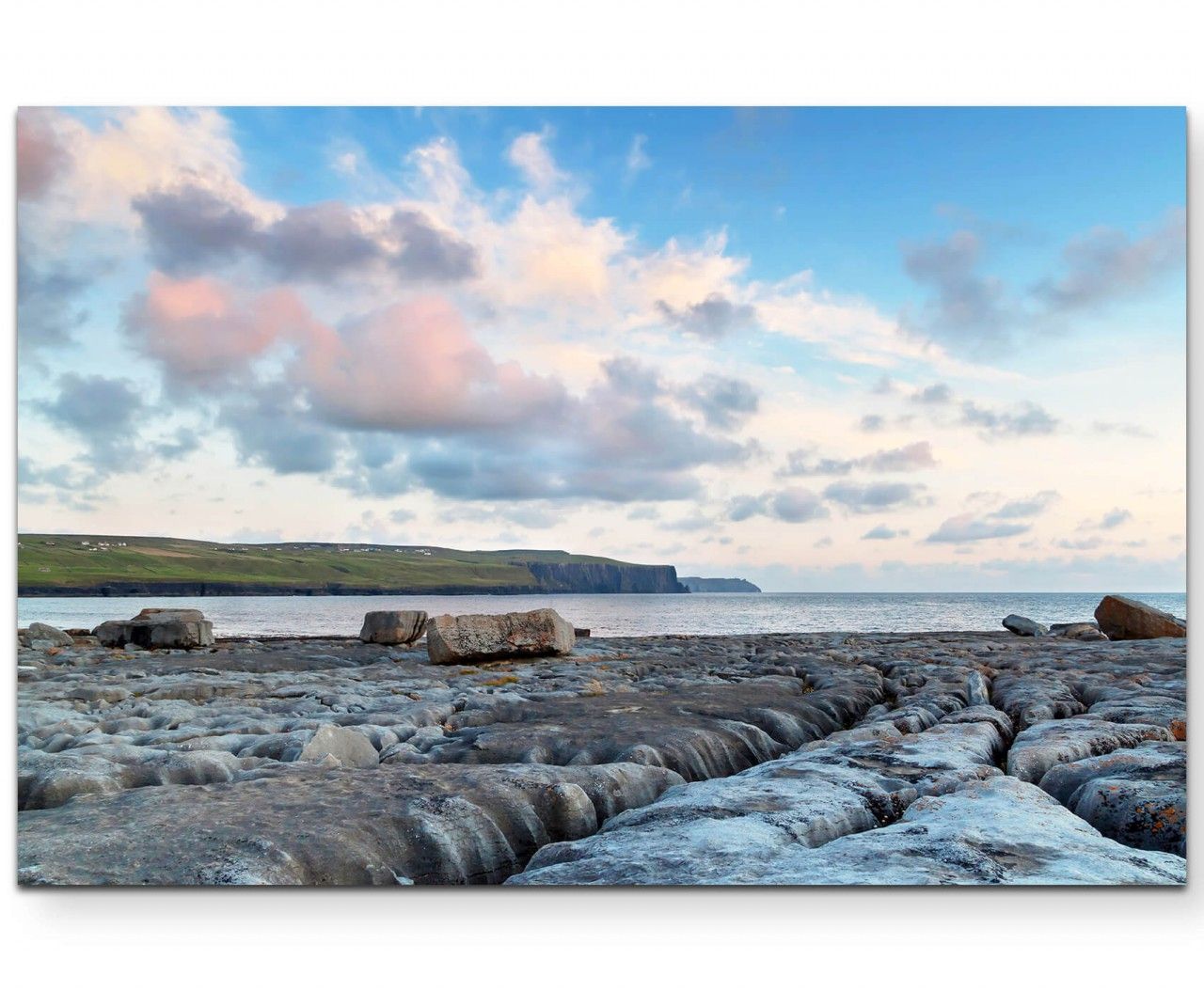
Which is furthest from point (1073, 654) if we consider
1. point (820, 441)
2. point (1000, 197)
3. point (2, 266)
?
point (2, 266)

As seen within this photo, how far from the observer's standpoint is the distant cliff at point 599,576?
1937 inches

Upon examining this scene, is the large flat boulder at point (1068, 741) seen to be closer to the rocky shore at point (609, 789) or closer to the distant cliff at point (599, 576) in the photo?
the rocky shore at point (609, 789)

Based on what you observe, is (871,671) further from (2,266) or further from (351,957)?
(2,266)

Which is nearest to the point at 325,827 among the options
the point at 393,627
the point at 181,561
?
the point at 181,561

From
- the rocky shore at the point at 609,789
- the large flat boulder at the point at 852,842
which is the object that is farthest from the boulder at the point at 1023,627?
the large flat boulder at the point at 852,842

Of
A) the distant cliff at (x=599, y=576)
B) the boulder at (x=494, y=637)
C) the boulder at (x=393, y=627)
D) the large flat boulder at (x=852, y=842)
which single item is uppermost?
the large flat boulder at (x=852, y=842)

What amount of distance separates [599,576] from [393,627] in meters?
42.3

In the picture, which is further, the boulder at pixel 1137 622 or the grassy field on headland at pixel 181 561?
the boulder at pixel 1137 622

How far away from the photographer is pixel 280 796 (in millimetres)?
3863

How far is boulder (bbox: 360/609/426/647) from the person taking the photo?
1664 centimetres

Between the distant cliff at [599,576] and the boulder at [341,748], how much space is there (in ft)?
130

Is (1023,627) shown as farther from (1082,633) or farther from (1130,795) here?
(1130,795)
